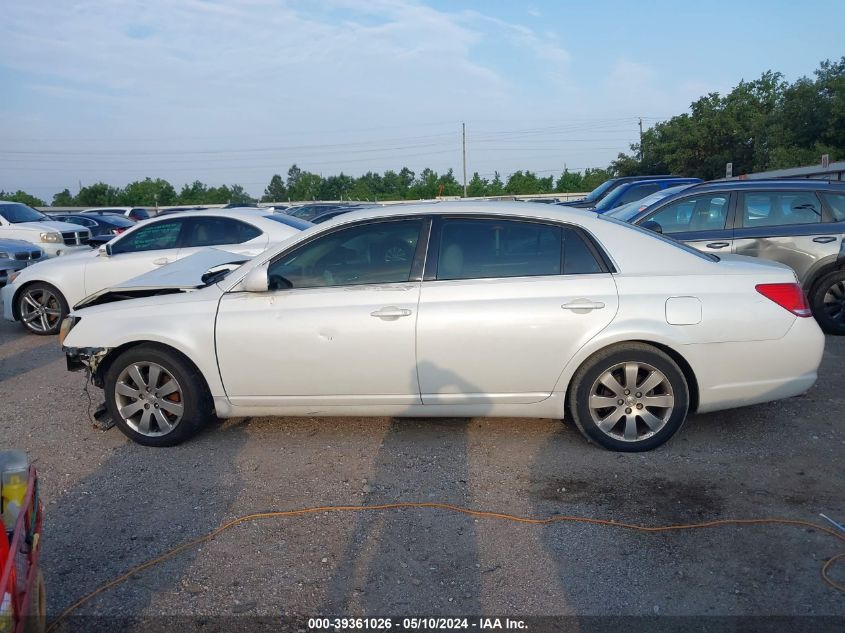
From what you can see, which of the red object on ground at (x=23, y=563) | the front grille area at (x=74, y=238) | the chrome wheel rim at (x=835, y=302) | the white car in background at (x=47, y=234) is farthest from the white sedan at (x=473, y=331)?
the front grille area at (x=74, y=238)

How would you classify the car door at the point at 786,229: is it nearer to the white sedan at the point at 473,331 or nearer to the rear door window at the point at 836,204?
the rear door window at the point at 836,204

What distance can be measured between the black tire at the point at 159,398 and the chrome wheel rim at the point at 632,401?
8.72 feet

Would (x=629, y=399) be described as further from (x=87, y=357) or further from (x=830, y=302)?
(x=830, y=302)

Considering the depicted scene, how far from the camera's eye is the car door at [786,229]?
7895 mm

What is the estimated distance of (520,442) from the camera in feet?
16.1

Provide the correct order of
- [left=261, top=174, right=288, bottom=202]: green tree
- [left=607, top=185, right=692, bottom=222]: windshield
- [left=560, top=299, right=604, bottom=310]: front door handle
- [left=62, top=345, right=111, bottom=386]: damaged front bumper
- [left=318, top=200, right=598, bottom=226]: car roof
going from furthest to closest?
[left=261, top=174, right=288, bottom=202]: green tree
[left=607, top=185, right=692, bottom=222]: windshield
[left=62, top=345, right=111, bottom=386]: damaged front bumper
[left=318, top=200, right=598, bottom=226]: car roof
[left=560, top=299, right=604, bottom=310]: front door handle

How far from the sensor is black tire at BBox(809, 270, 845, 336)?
25.8 feet

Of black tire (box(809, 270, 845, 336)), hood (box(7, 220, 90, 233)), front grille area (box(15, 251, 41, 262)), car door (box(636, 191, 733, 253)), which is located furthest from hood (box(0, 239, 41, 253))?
black tire (box(809, 270, 845, 336))

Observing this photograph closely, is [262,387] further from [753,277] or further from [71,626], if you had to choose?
[753,277]

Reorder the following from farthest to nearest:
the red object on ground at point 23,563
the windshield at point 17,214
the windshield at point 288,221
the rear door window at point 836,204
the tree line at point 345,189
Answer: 1. the tree line at point 345,189
2. the windshield at point 17,214
3. the windshield at point 288,221
4. the rear door window at point 836,204
5. the red object on ground at point 23,563

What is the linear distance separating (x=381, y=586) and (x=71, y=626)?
1334 millimetres

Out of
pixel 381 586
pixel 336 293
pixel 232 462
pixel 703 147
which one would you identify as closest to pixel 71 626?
pixel 381 586

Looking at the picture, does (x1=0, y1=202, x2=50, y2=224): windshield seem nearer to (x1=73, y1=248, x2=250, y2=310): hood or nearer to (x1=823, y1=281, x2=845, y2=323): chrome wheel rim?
(x1=73, y1=248, x2=250, y2=310): hood

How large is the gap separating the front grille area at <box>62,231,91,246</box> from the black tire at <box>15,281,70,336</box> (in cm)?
524
